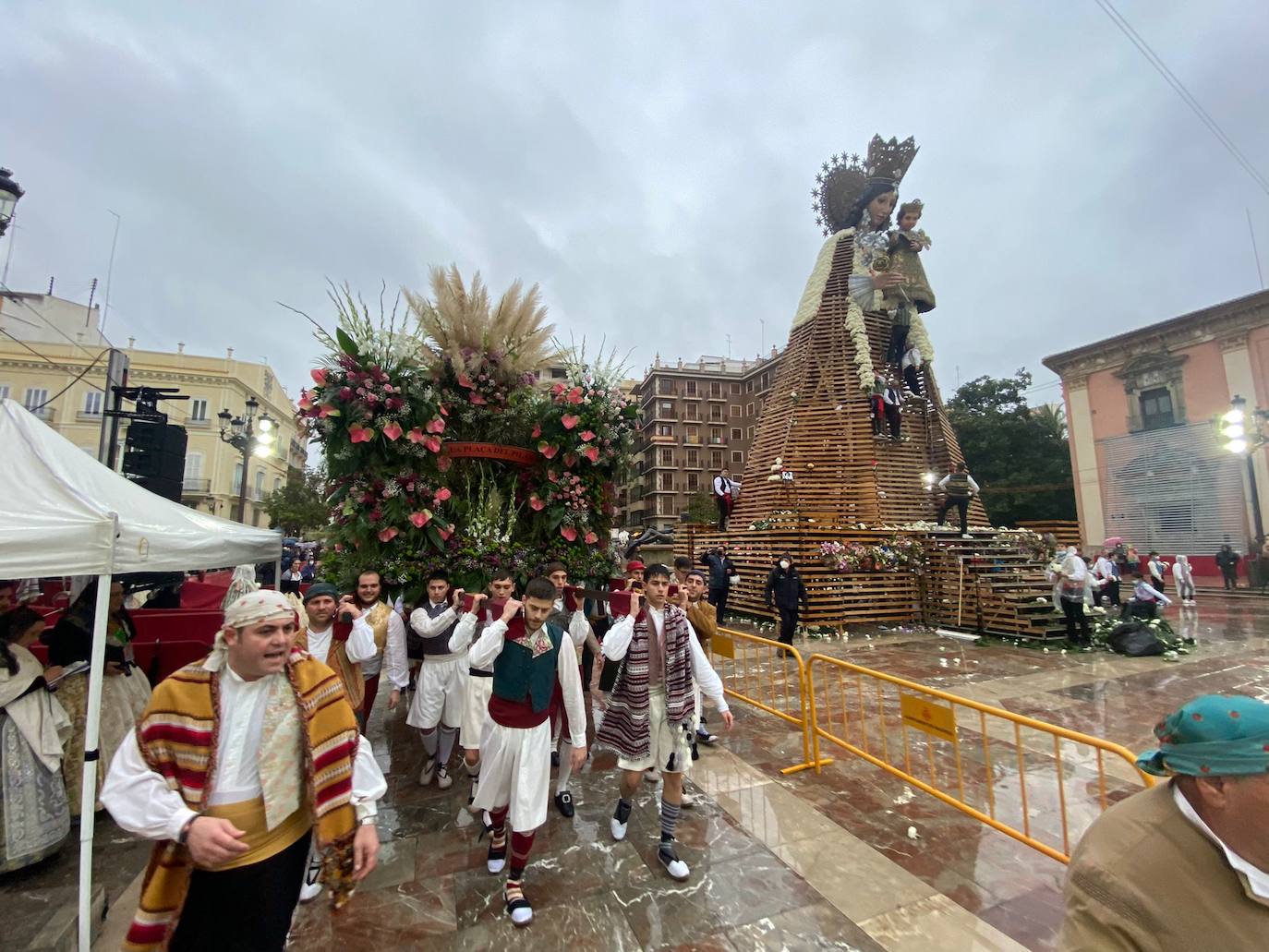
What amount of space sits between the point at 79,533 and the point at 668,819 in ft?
11.5

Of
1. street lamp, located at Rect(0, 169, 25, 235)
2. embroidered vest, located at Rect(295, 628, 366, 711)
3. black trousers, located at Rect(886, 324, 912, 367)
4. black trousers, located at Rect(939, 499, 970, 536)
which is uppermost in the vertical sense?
black trousers, located at Rect(886, 324, 912, 367)

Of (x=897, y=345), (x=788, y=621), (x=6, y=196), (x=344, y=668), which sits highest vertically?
(x=897, y=345)

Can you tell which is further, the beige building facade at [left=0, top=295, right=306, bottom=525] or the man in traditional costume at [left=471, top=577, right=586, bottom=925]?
the beige building facade at [left=0, top=295, right=306, bottom=525]

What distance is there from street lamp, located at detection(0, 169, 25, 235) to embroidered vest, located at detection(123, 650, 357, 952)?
24.1ft

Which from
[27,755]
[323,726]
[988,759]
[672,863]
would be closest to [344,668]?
[27,755]

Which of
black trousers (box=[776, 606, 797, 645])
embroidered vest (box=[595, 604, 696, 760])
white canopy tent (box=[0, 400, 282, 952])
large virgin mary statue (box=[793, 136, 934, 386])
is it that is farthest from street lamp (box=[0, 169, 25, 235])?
large virgin mary statue (box=[793, 136, 934, 386])

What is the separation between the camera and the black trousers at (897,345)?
14578mm

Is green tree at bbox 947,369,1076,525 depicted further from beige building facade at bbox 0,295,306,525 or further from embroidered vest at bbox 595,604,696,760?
beige building facade at bbox 0,295,306,525

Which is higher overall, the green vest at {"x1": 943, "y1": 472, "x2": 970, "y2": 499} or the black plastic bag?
the green vest at {"x1": 943, "y1": 472, "x2": 970, "y2": 499}

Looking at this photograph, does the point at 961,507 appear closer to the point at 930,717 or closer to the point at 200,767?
the point at 930,717

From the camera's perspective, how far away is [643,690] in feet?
11.8

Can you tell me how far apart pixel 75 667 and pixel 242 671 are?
3071 millimetres

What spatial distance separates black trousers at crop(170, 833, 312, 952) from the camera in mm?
1854

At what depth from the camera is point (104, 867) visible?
3396mm
